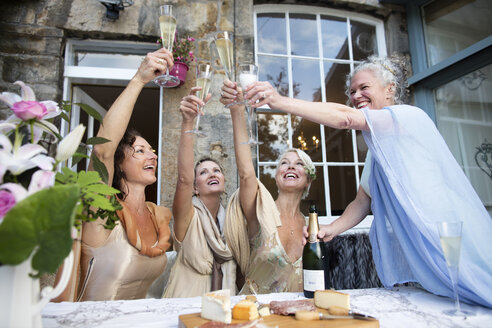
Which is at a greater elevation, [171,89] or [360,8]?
[360,8]

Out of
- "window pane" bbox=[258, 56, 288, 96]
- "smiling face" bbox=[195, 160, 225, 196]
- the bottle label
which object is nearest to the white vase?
the bottle label

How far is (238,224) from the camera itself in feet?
6.79

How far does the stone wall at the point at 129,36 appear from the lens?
2.73m

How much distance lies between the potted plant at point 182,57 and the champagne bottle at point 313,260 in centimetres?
196

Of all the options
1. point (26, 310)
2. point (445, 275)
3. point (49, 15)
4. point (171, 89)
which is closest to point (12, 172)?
point (26, 310)

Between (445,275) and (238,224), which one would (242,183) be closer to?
(238,224)

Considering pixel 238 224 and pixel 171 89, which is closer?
pixel 238 224

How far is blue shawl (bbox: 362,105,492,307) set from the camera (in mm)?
1104

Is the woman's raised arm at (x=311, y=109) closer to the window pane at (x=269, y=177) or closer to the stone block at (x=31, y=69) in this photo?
the window pane at (x=269, y=177)

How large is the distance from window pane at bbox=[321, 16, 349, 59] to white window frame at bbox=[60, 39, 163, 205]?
1.87m

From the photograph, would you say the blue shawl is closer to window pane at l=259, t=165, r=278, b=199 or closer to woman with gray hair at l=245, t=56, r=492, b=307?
woman with gray hair at l=245, t=56, r=492, b=307

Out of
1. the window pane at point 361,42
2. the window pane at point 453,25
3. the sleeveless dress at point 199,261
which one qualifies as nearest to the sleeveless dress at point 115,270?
the sleeveless dress at point 199,261

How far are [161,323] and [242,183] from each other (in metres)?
1.20

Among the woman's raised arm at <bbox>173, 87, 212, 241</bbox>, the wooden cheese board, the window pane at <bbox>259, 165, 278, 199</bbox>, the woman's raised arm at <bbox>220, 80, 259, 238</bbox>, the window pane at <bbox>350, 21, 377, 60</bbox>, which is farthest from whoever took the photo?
the window pane at <bbox>350, 21, 377, 60</bbox>
